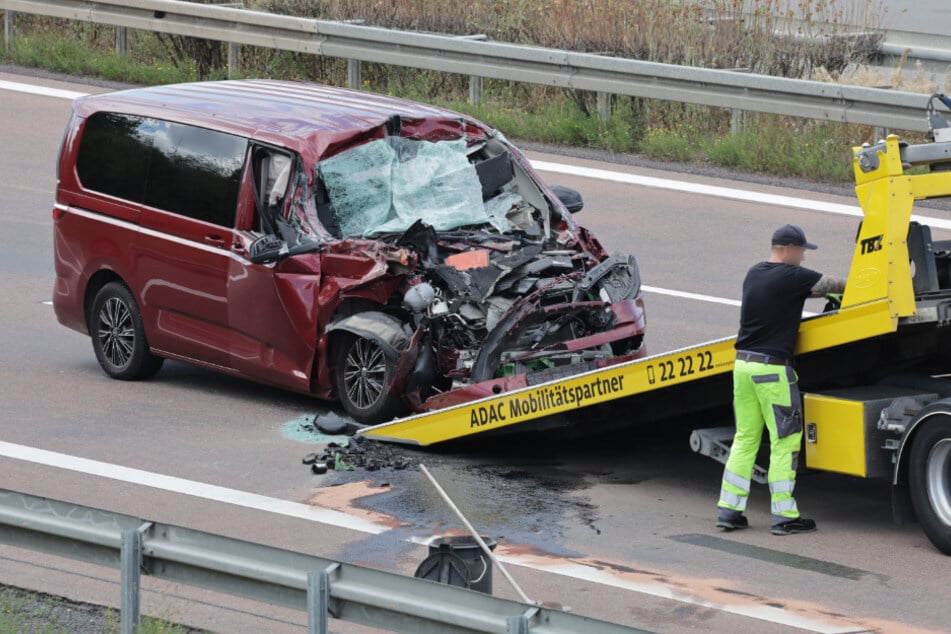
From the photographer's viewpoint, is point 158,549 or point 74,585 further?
point 74,585

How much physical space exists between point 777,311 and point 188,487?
3610mm

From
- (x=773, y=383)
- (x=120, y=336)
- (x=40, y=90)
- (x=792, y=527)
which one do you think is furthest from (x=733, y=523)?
(x=40, y=90)

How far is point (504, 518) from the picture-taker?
10.5 meters

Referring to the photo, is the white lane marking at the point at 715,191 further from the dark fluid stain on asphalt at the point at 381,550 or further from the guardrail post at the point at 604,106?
the dark fluid stain on asphalt at the point at 381,550

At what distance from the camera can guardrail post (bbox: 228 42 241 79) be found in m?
23.1

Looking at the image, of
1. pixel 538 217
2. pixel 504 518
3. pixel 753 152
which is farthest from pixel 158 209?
pixel 753 152

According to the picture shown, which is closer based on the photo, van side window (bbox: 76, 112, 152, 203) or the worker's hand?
the worker's hand

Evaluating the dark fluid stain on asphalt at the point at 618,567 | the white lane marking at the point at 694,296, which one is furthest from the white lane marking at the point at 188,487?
the white lane marking at the point at 694,296

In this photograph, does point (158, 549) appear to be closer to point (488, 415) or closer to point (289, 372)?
point (488, 415)

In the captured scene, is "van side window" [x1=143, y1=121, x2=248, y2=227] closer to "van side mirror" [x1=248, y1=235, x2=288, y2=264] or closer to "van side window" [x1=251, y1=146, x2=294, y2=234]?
"van side window" [x1=251, y1=146, x2=294, y2=234]

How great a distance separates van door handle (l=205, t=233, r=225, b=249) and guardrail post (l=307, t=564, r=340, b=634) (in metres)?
5.78

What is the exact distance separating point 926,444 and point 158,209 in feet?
19.0

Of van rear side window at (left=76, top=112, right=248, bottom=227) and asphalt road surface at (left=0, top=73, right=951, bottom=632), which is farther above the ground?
van rear side window at (left=76, top=112, right=248, bottom=227)

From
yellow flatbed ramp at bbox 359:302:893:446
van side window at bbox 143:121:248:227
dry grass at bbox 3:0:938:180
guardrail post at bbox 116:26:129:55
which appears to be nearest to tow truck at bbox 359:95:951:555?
yellow flatbed ramp at bbox 359:302:893:446
